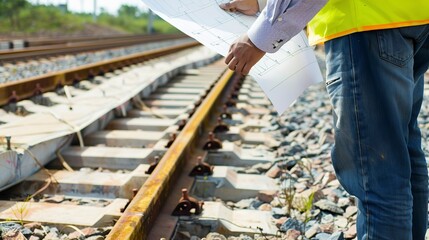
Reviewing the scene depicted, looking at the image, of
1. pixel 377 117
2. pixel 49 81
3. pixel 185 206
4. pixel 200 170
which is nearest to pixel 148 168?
pixel 200 170

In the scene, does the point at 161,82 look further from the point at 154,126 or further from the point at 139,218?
the point at 139,218

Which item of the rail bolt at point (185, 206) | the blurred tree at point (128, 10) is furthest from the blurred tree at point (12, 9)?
the blurred tree at point (128, 10)

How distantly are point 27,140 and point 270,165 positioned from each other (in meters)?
1.54

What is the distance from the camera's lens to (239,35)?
1724mm

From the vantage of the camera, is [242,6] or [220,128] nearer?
[242,6]

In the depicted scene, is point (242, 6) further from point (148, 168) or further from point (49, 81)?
point (49, 81)

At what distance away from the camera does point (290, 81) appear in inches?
67.7

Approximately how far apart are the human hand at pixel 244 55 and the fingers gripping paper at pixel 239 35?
0.19 ft

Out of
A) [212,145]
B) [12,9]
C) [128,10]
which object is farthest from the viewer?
[128,10]

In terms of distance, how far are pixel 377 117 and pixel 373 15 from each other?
0.31 m

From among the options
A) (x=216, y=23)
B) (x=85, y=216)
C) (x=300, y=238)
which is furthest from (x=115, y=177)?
(x=216, y=23)

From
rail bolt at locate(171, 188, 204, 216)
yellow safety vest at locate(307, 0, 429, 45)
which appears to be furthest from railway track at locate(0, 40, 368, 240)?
yellow safety vest at locate(307, 0, 429, 45)

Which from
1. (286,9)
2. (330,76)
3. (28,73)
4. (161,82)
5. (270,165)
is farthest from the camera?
(28,73)

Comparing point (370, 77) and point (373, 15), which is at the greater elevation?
point (373, 15)
